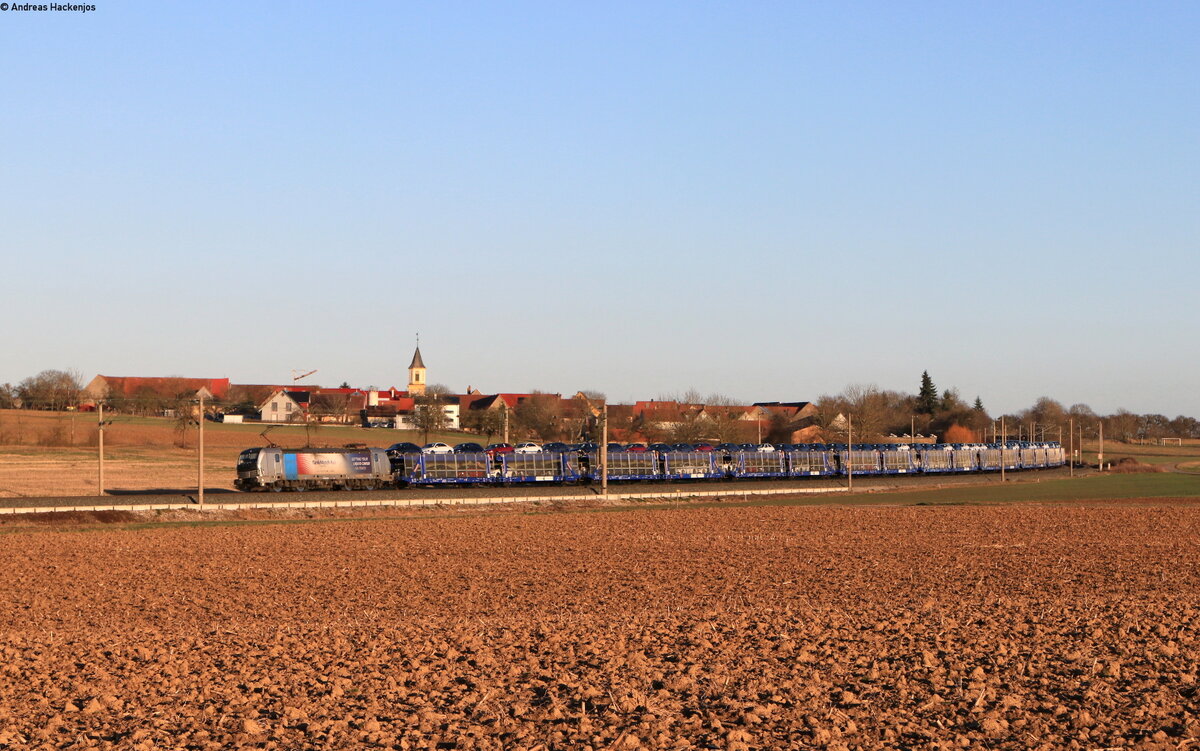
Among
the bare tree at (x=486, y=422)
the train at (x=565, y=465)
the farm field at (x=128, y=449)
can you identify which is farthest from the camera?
the bare tree at (x=486, y=422)

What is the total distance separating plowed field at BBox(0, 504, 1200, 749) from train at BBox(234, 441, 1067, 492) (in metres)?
30.5

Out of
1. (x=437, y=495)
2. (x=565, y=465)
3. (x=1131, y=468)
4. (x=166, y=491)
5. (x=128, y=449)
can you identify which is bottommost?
(x=1131, y=468)

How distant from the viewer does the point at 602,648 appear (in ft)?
59.4

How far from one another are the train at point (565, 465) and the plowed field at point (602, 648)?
30.5 meters

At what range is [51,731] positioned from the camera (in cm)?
1346

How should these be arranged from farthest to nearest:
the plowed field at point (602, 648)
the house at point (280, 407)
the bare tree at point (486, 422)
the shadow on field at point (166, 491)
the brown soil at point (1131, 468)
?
the house at point (280, 407) → the bare tree at point (486, 422) → the brown soil at point (1131, 468) → the shadow on field at point (166, 491) → the plowed field at point (602, 648)

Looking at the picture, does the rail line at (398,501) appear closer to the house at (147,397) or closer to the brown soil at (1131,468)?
the brown soil at (1131,468)

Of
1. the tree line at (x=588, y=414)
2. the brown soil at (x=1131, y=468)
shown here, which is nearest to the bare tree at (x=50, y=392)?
the tree line at (x=588, y=414)

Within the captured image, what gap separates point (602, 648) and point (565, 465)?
61.8 metres

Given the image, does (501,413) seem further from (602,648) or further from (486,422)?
(602,648)

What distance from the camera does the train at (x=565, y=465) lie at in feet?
225

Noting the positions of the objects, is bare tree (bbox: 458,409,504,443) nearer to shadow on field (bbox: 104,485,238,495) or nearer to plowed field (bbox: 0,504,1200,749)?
shadow on field (bbox: 104,485,238,495)

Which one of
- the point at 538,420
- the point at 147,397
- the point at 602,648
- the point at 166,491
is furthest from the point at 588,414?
the point at 602,648

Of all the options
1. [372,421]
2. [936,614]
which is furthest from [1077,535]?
[372,421]
